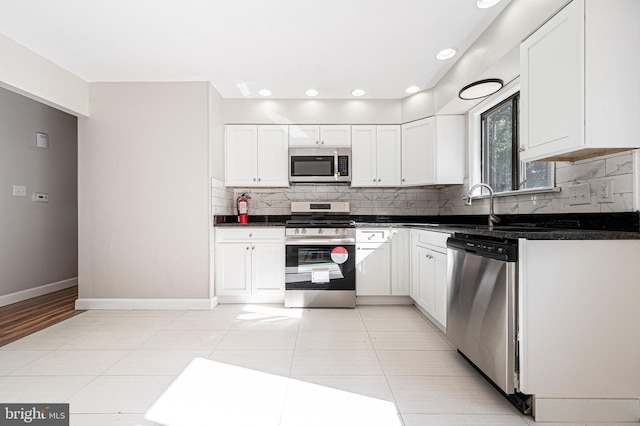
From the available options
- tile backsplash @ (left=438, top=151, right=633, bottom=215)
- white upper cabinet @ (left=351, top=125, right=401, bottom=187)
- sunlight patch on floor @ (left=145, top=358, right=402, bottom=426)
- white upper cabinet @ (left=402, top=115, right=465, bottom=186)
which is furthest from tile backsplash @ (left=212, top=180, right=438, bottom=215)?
sunlight patch on floor @ (left=145, top=358, right=402, bottom=426)

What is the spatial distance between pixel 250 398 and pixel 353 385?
1.97 feet

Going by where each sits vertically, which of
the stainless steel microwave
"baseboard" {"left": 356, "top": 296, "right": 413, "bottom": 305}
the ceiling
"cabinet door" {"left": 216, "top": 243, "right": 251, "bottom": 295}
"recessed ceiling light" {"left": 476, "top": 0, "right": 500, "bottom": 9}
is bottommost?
"baseboard" {"left": 356, "top": 296, "right": 413, "bottom": 305}

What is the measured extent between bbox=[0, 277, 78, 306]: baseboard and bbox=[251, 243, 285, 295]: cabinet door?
2.81 metres

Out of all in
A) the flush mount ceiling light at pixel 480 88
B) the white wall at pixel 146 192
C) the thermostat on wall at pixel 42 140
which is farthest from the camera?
the thermostat on wall at pixel 42 140

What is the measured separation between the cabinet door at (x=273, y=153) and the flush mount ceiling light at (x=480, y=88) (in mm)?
2002

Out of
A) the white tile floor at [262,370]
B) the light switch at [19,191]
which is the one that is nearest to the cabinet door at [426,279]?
the white tile floor at [262,370]

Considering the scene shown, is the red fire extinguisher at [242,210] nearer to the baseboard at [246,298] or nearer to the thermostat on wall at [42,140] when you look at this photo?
the baseboard at [246,298]

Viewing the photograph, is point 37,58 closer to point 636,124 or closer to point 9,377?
point 9,377

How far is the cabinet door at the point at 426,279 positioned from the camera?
8.73 ft

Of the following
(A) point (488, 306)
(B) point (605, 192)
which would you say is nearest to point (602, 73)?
(B) point (605, 192)

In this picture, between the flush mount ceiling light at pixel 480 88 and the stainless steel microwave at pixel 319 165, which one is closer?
the flush mount ceiling light at pixel 480 88

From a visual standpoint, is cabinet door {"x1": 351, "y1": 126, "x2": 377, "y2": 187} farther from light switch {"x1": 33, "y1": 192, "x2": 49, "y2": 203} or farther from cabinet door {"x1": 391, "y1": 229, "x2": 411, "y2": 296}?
light switch {"x1": 33, "y1": 192, "x2": 49, "y2": 203}

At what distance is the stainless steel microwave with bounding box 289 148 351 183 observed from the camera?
3650mm

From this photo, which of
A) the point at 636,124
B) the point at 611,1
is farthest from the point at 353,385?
the point at 611,1
